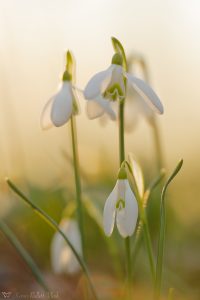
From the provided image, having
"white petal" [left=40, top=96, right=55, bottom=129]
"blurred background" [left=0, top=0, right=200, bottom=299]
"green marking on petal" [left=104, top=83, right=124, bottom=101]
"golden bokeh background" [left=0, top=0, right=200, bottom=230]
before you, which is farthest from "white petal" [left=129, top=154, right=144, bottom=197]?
"golden bokeh background" [left=0, top=0, right=200, bottom=230]

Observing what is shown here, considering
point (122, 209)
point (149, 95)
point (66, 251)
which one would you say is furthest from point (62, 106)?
point (66, 251)

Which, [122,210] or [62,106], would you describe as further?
[62,106]

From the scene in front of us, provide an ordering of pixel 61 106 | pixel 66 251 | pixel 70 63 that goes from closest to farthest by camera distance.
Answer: pixel 61 106 < pixel 70 63 < pixel 66 251

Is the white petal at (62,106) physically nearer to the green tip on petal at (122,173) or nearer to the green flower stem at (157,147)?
the green tip on petal at (122,173)

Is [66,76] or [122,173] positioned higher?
[66,76]

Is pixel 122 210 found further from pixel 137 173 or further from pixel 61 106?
pixel 61 106

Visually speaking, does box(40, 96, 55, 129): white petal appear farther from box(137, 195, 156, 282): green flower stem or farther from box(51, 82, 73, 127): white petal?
box(137, 195, 156, 282): green flower stem

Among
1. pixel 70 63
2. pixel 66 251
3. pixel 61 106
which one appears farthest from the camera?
pixel 66 251
